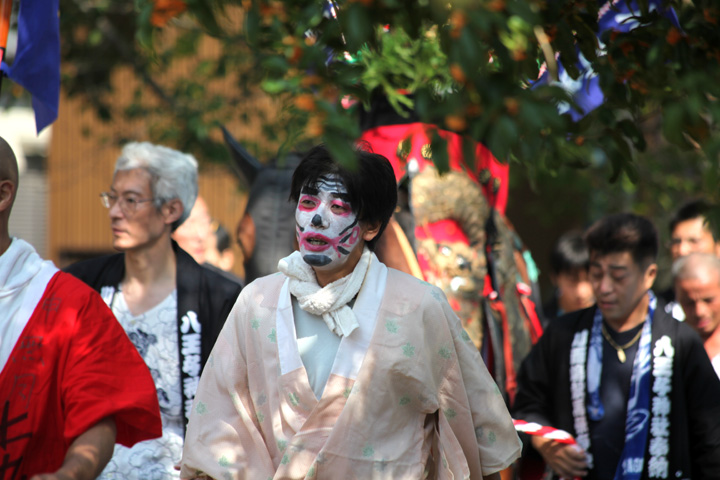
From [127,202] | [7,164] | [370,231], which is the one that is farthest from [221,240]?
[370,231]

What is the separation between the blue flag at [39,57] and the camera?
4328mm

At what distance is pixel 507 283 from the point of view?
511 centimetres

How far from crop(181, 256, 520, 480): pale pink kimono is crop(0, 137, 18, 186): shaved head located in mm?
855

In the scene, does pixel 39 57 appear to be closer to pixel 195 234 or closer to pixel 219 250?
pixel 195 234

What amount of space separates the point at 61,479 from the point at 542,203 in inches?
453

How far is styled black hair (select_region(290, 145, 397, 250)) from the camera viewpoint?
3.05 metres

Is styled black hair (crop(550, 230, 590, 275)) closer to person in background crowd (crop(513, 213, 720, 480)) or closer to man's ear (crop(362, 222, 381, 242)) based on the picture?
person in background crowd (crop(513, 213, 720, 480))

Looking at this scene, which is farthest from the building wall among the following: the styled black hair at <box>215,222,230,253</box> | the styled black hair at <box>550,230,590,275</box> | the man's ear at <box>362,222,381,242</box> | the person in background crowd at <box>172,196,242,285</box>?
the man's ear at <box>362,222,381,242</box>

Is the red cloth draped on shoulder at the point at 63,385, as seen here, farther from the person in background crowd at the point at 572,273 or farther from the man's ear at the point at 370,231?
the person in background crowd at the point at 572,273

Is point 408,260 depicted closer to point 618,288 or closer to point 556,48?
point 618,288

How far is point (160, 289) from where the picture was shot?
441 centimetres

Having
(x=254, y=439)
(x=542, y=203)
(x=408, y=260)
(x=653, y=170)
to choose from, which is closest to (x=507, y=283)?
(x=408, y=260)

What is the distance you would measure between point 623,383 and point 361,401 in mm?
1732

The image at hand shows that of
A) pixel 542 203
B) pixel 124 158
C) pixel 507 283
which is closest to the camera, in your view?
pixel 124 158
